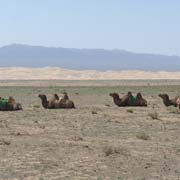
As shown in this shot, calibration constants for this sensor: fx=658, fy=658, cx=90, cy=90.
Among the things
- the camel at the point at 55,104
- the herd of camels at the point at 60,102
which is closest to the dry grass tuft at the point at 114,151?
the herd of camels at the point at 60,102

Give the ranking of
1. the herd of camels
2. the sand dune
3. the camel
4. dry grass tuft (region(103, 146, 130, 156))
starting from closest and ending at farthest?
dry grass tuft (region(103, 146, 130, 156))
the herd of camels
the camel
the sand dune

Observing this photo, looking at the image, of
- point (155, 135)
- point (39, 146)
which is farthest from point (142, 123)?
point (39, 146)

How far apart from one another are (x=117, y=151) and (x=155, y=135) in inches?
227

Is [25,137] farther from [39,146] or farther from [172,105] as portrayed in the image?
[172,105]

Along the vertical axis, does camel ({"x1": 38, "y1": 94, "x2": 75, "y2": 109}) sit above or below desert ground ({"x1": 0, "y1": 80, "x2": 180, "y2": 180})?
above

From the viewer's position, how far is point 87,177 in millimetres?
14484

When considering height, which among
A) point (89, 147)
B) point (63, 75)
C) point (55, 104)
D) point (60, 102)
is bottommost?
point (89, 147)

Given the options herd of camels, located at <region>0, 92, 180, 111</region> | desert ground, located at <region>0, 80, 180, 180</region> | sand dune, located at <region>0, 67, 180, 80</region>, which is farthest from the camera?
sand dune, located at <region>0, 67, 180, 80</region>

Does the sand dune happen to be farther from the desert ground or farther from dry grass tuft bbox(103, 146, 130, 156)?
dry grass tuft bbox(103, 146, 130, 156)

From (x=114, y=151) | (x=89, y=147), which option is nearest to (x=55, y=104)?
(x=89, y=147)

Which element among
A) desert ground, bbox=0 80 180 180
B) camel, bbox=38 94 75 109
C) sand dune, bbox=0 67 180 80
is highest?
sand dune, bbox=0 67 180 80

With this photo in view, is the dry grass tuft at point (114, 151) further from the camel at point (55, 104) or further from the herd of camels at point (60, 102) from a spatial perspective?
the camel at point (55, 104)

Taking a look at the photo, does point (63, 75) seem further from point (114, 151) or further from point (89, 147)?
point (114, 151)

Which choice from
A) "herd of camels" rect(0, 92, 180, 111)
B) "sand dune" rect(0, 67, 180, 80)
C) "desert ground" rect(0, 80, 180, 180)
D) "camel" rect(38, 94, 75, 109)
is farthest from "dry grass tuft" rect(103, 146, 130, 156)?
"sand dune" rect(0, 67, 180, 80)
